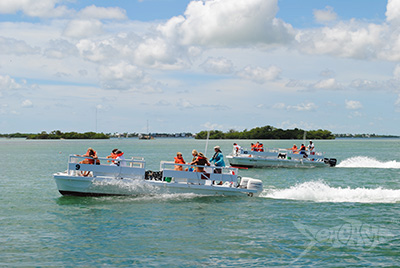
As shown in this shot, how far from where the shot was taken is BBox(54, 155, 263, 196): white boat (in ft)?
Answer: 69.4

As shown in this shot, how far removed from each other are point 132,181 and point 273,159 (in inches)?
987

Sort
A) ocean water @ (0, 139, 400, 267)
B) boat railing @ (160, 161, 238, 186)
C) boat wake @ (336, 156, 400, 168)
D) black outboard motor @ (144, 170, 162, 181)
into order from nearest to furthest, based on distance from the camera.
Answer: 1. ocean water @ (0, 139, 400, 267)
2. boat railing @ (160, 161, 238, 186)
3. black outboard motor @ (144, 170, 162, 181)
4. boat wake @ (336, 156, 400, 168)

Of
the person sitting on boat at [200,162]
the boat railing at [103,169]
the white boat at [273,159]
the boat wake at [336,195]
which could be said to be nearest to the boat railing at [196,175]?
the person sitting on boat at [200,162]

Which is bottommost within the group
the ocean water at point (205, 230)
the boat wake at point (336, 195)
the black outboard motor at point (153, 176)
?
the ocean water at point (205, 230)

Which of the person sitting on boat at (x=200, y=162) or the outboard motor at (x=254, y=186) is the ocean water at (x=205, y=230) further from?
the person sitting on boat at (x=200, y=162)

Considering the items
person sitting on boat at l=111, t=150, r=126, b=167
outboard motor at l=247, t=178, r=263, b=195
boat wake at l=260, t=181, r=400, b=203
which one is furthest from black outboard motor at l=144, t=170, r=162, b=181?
boat wake at l=260, t=181, r=400, b=203

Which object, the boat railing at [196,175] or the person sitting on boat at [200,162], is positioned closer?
the boat railing at [196,175]

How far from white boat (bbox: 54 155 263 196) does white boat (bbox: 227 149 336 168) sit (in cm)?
2209

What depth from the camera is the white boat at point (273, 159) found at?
145 feet

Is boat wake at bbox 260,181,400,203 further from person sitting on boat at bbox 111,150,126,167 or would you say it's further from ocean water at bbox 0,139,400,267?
person sitting on boat at bbox 111,150,126,167

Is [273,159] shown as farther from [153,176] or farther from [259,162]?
[153,176]

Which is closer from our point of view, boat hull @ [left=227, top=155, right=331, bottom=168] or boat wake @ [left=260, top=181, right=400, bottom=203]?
boat wake @ [left=260, top=181, right=400, bottom=203]

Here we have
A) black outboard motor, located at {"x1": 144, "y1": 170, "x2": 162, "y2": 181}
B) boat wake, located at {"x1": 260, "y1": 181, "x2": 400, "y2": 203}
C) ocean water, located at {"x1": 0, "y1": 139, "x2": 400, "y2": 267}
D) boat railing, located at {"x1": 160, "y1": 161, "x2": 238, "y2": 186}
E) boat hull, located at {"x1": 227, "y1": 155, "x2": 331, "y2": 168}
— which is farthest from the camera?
boat hull, located at {"x1": 227, "y1": 155, "x2": 331, "y2": 168}

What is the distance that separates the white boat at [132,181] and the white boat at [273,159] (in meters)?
22.1
